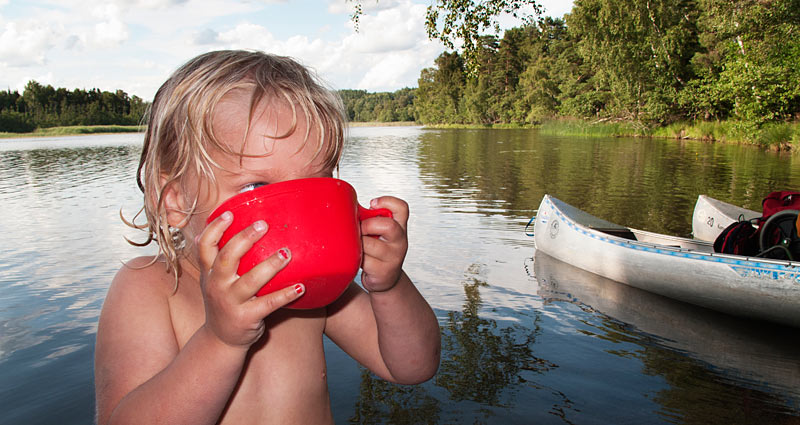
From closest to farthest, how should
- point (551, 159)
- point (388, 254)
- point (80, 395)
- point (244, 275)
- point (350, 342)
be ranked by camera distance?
1. point (244, 275)
2. point (388, 254)
3. point (350, 342)
4. point (80, 395)
5. point (551, 159)

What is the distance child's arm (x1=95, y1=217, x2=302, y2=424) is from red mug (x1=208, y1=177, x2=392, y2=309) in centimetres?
2

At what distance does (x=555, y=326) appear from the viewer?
17.5 feet

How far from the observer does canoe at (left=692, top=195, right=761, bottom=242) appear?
27.7ft

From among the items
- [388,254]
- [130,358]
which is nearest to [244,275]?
[388,254]

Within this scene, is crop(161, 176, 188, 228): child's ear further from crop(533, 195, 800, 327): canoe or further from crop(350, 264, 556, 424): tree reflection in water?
crop(533, 195, 800, 327): canoe

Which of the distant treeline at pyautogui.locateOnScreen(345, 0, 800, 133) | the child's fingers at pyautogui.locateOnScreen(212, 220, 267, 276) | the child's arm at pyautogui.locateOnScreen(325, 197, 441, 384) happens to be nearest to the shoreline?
the distant treeline at pyautogui.locateOnScreen(345, 0, 800, 133)

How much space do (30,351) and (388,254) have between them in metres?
4.97

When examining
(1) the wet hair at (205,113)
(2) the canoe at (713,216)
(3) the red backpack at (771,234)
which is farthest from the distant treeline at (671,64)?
(3) the red backpack at (771,234)

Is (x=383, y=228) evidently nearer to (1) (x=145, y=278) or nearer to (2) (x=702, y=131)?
(1) (x=145, y=278)

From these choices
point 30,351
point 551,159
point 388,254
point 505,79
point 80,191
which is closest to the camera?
point 388,254

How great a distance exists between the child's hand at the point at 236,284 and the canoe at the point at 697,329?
15.0ft

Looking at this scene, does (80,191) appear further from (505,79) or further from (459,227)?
(505,79)

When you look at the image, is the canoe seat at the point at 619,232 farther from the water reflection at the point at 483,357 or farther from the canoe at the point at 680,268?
the water reflection at the point at 483,357

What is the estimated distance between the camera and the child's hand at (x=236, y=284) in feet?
2.92
